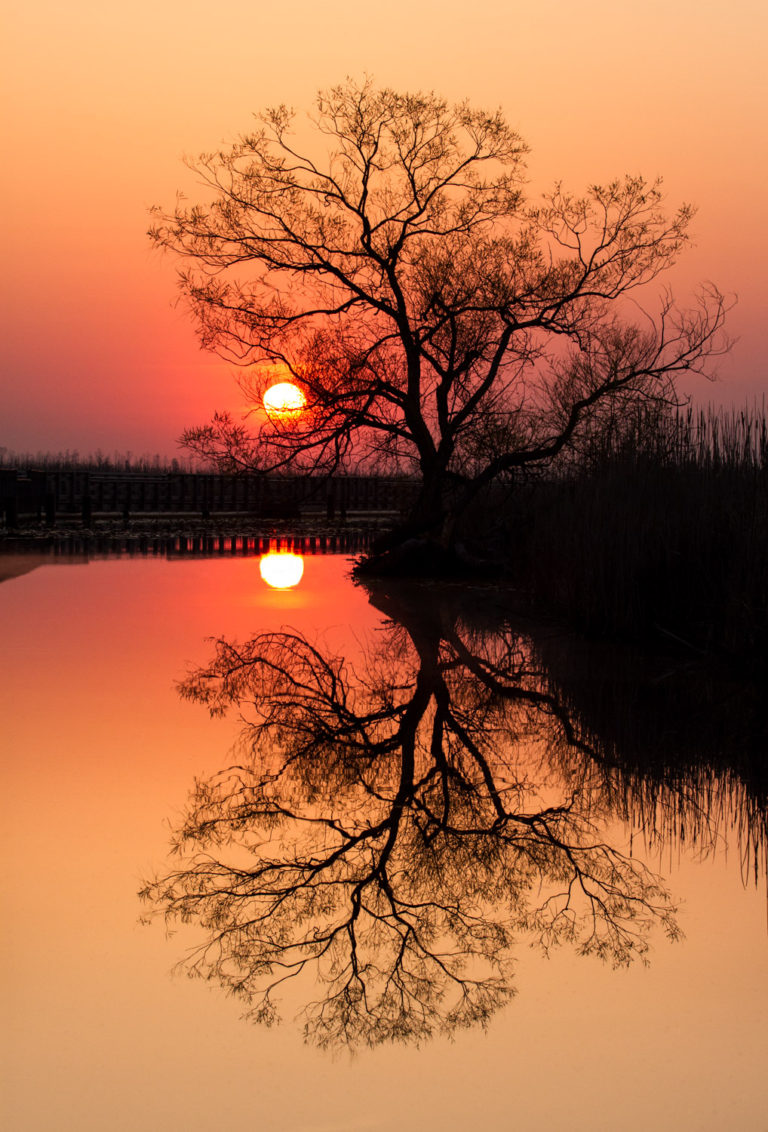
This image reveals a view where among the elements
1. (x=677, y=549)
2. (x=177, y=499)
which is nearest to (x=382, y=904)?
(x=677, y=549)

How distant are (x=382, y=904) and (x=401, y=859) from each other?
1.78 feet

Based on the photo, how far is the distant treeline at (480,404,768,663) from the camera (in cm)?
1136

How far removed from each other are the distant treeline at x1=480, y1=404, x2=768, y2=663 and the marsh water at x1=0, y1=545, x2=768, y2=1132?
1379 millimetres

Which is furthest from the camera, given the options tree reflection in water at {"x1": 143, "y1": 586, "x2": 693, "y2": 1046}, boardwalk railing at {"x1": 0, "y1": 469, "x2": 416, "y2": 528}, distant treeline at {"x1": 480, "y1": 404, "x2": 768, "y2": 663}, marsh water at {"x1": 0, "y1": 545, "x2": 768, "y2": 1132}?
boardwalk railing at {"x1": 0, "y1": 469, "x2": 416, "y2": 528}

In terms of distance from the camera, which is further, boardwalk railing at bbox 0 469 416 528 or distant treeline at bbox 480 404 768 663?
boardwalk railing at bbox 0 469 416 528

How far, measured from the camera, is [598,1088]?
3.56 meters

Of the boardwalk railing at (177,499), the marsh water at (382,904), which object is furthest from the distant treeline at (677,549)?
the boardwalk railing at (177,499)

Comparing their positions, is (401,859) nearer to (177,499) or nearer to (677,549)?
(677,549)

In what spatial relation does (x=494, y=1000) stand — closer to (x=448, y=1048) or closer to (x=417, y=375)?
(x=448, y=1048)

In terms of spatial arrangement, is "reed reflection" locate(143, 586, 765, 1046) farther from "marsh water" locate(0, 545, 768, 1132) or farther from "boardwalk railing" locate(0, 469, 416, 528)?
"boardwalk railing" locate(0, 469, 416, 528)

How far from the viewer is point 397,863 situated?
5.52 metres

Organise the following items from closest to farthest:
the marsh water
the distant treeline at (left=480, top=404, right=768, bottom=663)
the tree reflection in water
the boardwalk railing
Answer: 1. the marsh water
2. the tree reflection in water
3. the distant treeline at (left=480, top=404, right=768, bottom=663)
4. the boardwalk railing

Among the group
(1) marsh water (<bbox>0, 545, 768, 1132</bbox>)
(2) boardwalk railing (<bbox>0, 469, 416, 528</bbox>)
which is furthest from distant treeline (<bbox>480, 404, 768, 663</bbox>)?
(2) boardwalk railing (<bbox>0, 469, 416, 528</bbox>)

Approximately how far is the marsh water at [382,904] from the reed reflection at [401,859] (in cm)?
2
